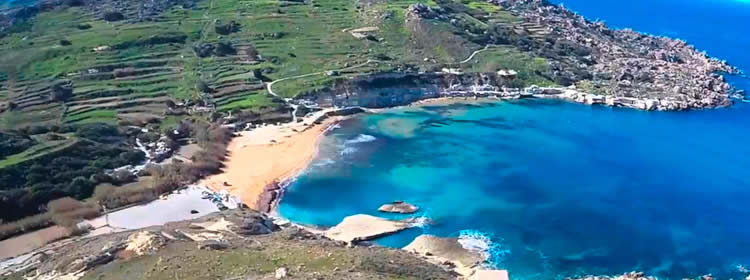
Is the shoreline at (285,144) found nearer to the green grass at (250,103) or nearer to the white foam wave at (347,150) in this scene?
the white foam wave at (347,150)

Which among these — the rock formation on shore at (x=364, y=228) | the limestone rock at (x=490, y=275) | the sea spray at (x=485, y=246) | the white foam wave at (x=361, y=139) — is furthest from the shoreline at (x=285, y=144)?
the limestone rock at (x=490, y=275)

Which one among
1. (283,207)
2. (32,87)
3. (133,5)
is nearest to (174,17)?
(133,5)

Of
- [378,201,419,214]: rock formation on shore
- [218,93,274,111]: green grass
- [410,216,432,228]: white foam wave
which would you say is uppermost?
[218,93,274,111]: green grass

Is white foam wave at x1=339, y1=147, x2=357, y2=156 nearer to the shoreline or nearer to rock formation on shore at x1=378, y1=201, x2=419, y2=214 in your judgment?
the shoreline

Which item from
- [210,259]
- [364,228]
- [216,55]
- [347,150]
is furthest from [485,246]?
[216,55]

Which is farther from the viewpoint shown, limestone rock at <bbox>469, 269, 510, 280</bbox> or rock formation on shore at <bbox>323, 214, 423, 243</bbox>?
rock formation on shore at <bbox>323, 214, 423, 243</bbox>

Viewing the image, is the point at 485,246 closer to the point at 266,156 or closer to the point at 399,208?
the point at 399,208

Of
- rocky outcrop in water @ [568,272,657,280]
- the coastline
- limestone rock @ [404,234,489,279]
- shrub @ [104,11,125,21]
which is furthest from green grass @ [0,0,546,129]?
rocky outcrop in water @ [568,272,657,280]
